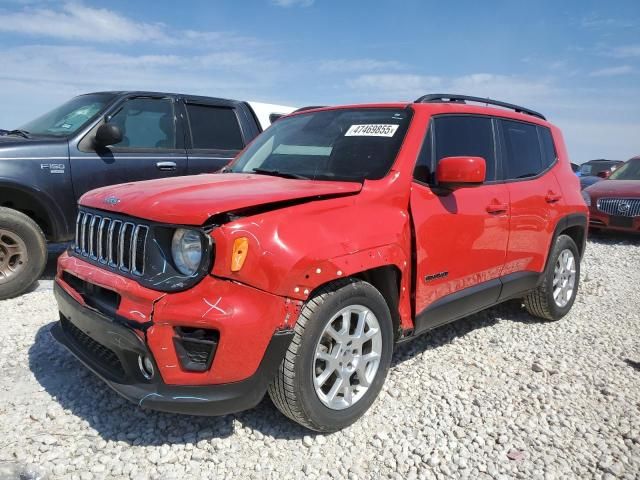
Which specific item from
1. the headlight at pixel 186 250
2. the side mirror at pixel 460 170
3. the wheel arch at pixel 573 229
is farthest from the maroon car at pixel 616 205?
the headlight at pixel 186 250

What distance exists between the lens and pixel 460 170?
9.80 feet

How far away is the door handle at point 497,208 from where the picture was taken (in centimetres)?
356

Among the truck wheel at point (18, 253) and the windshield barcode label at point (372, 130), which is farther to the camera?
the truck wheel at point (18, 253)

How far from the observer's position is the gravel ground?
8.13ft

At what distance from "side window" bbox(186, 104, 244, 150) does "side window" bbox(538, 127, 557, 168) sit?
11.3 ft

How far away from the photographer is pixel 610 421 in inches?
116

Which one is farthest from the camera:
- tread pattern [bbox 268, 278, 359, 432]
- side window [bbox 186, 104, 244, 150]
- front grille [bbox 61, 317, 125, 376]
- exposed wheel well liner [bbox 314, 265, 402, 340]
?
side window [bbox 186, 104, 244, 150]

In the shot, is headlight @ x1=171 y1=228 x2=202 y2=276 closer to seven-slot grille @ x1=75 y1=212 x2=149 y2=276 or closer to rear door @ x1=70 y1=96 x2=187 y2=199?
seven-slot grille @ x1=75 y1=212 x2=149 y2=276

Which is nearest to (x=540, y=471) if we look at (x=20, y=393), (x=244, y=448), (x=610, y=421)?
(x=610, y=421)

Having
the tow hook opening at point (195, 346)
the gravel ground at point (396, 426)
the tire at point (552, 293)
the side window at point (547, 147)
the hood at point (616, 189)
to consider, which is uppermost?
the side window at point (547, 147)

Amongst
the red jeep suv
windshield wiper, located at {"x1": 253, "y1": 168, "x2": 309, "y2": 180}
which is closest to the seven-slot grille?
the red jeep suv

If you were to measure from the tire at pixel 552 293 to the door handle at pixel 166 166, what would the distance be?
12.7ft

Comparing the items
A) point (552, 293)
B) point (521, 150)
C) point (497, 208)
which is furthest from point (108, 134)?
point (552, 293)

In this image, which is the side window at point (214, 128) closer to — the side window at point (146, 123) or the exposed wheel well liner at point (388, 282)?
the side window at point (146, 123)
